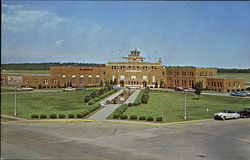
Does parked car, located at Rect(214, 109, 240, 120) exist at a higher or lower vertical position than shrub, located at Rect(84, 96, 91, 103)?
lower

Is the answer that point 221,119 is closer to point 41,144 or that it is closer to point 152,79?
point 41,144

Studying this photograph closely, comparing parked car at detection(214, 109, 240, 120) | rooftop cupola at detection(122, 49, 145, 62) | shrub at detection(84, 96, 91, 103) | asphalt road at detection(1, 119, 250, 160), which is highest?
rooftop cupola at detection(122, 49, 145, 62)

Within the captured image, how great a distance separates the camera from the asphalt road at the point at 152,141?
30.0ft

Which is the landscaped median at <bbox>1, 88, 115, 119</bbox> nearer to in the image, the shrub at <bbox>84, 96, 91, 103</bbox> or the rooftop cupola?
the shrub at <bbox>84, 96, 91, 103</bbox>

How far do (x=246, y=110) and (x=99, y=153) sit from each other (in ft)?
37.3

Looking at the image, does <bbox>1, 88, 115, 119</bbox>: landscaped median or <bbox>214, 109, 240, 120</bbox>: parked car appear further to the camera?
<bbox>214, 109, 240, 120</bbox>: parked car

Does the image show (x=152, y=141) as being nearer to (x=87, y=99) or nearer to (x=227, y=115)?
(x=227, y=115)

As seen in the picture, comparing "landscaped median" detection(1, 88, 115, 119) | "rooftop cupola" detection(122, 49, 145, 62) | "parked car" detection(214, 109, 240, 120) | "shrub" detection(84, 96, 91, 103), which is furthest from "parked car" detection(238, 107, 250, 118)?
"rooftop cupola" detection(122, 49, 145, 62)

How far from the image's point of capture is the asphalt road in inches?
360

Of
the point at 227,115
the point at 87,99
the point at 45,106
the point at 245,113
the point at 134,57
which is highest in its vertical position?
the point at 134,57

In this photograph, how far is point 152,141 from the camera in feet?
39.7

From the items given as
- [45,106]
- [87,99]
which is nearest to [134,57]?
[87,99]

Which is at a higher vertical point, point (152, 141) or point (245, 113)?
point (245, 113)

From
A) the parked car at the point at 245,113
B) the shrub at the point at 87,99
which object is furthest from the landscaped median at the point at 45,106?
the parked car at the point at 245,113
